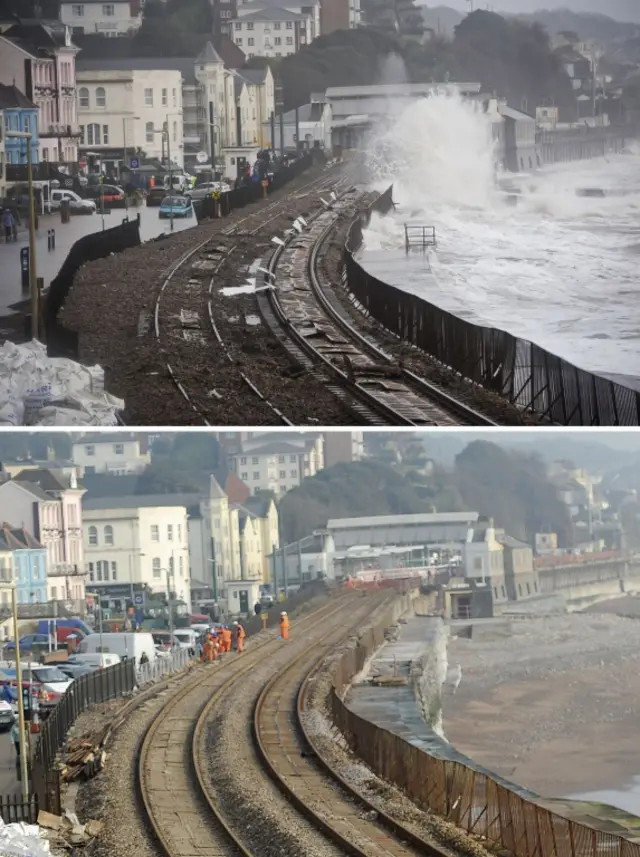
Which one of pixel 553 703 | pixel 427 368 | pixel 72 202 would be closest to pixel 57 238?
pixel 72 202

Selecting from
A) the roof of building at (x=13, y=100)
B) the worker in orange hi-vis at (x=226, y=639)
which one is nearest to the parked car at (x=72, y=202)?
the roof of building at (x=13, y=100)

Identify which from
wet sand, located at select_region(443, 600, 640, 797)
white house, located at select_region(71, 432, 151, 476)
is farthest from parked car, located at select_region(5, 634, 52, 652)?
white house, located at select_region(71, 432, 151, 476)

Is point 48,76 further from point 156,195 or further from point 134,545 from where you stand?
point 134,545

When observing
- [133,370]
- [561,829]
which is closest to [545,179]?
[133,370]

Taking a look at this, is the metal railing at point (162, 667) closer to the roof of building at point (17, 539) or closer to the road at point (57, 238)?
the roof of building at point (17, 539)

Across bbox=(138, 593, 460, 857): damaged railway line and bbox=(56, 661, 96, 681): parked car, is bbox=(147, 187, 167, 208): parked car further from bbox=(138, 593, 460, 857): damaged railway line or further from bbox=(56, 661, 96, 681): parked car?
bbox=(56, 661, 96, 681): parked car
